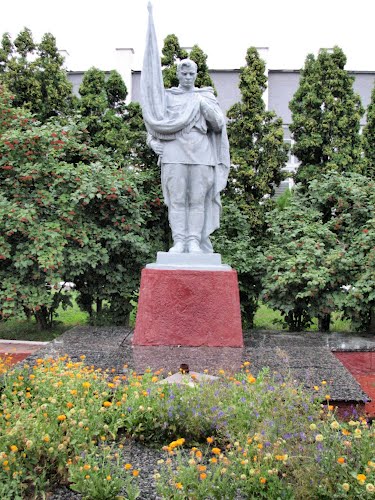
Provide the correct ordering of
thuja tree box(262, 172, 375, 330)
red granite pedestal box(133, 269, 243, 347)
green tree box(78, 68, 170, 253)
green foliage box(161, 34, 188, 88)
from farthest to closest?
1. green foliage box(161, 34, 188, 88)
2. green tree box(78, 68, 170, 253)
3. thuja tree box(262, 172, 375, 330)
4. red granite pedestal box(133, 269, 243, 347)

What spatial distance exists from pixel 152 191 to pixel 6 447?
4.80 metres

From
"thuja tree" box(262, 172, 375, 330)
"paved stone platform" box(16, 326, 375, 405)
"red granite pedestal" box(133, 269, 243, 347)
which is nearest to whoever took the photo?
"paved stone platform" box(16, 326, 375, 405)

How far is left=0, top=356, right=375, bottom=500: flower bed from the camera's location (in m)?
2.12

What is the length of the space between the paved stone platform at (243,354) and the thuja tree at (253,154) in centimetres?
201

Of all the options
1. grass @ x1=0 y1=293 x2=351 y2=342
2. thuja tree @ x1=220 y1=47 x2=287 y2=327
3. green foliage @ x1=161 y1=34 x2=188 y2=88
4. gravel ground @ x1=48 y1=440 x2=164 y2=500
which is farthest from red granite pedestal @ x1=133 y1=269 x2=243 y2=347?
green foliage @ x1=161 y1=34 x2=188 y2=88

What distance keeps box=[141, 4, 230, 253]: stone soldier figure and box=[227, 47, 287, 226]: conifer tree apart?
2004 millimetres

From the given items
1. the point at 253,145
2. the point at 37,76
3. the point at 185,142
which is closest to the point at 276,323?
the point at 253,145

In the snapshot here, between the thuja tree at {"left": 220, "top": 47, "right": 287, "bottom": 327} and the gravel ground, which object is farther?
the thuja tree at {"left": 220, "top": 47, "right": 287, "bottom": 327}

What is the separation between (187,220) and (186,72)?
142 cm

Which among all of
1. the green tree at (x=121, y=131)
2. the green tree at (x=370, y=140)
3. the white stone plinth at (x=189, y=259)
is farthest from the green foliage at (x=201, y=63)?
the white stone plinth at (x=189, y=259)

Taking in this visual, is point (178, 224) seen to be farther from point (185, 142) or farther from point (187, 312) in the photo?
point (187, 312)

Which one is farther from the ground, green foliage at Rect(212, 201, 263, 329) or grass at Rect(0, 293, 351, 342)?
green foliage at Rect(212, 201, 263, 329)

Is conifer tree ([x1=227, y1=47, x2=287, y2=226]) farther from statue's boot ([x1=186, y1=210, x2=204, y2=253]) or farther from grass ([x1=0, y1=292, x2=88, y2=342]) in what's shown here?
grass ([x1=0, y1=292, x2=88, y2=342])

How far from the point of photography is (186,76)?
209 inches
